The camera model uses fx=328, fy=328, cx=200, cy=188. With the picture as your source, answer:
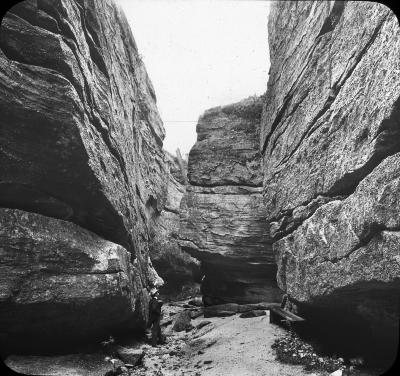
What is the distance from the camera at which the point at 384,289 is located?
311 inches

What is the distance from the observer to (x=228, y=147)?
75.0 feet

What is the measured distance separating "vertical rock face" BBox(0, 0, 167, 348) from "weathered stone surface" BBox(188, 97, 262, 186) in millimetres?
9132

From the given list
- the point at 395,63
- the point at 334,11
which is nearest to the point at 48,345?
the point at 395,63

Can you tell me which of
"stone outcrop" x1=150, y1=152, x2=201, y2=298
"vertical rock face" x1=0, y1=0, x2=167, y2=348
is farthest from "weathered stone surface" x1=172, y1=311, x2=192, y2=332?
"stone outcrop" x1=150, y1=152, x2=201, y2=298

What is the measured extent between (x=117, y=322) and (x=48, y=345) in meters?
2.72

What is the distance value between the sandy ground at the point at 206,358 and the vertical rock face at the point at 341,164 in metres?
2.37

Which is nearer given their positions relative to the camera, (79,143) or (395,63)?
(395,63)

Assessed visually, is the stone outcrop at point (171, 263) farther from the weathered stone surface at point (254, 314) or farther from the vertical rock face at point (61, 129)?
the vertical rock face at point (61, 129)

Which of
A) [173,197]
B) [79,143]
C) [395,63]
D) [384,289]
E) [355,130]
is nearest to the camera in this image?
[395,63]

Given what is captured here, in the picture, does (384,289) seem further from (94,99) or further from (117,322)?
(94,99)

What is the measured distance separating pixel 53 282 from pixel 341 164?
9.00 m

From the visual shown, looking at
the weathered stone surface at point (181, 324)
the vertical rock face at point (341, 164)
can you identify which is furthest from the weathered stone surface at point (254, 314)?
the weathered stone surface at point (181, 324)

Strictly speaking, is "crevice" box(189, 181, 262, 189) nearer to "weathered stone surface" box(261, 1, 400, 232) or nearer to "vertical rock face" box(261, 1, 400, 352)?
"weathered stone surface" box(261, 1, 400, 232)

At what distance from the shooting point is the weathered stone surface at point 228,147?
21.6m
